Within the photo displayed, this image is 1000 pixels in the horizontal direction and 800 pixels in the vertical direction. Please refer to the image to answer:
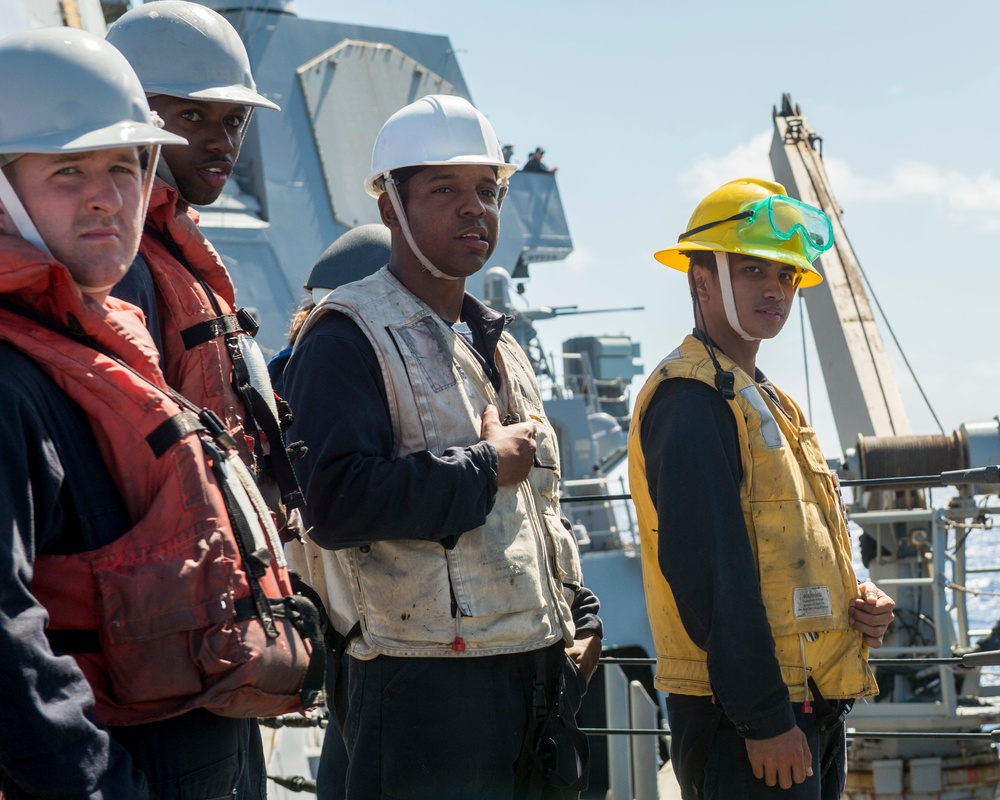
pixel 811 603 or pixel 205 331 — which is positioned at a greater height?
pixel 205 331

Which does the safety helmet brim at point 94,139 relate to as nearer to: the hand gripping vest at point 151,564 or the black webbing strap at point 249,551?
the hand gripping vest at point 151,564

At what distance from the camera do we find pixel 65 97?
1.55 metres

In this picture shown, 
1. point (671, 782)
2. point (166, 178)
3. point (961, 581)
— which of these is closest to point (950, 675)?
point (961, 581)

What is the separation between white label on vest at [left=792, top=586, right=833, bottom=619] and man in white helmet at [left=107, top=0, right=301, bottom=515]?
117 cm

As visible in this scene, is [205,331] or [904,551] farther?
[904,551]

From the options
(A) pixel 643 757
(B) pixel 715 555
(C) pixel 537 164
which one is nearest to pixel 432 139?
(B) pixel 715 555

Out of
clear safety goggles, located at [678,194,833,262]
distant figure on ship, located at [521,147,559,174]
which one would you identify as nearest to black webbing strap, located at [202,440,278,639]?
clear safety goggles, located at [678,194,833,262]

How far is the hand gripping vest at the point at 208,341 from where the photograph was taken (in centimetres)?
201

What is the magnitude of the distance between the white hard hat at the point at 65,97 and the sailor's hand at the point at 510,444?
959 mm

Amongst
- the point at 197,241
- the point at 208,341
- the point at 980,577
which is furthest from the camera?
the point at 980,577

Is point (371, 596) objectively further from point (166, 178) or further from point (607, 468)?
point (607, 468)

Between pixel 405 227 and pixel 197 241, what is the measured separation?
0.55m

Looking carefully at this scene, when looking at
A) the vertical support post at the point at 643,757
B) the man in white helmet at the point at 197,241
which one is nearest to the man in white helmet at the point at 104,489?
the man in white helmet at the point at 197,241

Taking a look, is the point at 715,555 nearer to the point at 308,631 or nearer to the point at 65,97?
the point at 308,631
